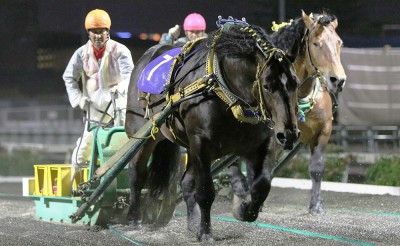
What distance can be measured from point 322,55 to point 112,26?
28.6ft

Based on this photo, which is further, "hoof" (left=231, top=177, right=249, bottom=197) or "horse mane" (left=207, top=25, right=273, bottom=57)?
"hoof" (left=231, top=177, right=249, bottom=197)

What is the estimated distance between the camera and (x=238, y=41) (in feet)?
21.2

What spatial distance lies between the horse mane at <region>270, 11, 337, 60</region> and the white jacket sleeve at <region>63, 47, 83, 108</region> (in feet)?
6.98

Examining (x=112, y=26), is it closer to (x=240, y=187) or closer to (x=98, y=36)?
(x=98, y=36)

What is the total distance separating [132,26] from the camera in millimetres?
16125

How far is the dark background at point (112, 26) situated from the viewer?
16.0m

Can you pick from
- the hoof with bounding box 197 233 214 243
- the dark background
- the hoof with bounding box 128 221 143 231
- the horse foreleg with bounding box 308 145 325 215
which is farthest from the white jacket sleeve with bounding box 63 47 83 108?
the dark background

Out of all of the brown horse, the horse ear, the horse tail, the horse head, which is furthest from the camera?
the horse tail

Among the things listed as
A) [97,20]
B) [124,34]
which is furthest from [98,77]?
[124,34]

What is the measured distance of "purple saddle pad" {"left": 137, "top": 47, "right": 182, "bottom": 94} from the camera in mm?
7398

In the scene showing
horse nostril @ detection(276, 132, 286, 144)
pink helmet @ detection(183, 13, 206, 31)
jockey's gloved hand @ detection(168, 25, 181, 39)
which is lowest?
horse nostril @ detection(276, 132, 286, 144)

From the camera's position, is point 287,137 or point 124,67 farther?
point 124,67

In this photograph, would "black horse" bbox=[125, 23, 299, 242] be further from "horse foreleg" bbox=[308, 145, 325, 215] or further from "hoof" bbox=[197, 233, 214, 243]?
"horse foreleg" bbox=[308, 145, 325, 215]

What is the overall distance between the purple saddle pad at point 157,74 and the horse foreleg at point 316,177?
7.15 ft
